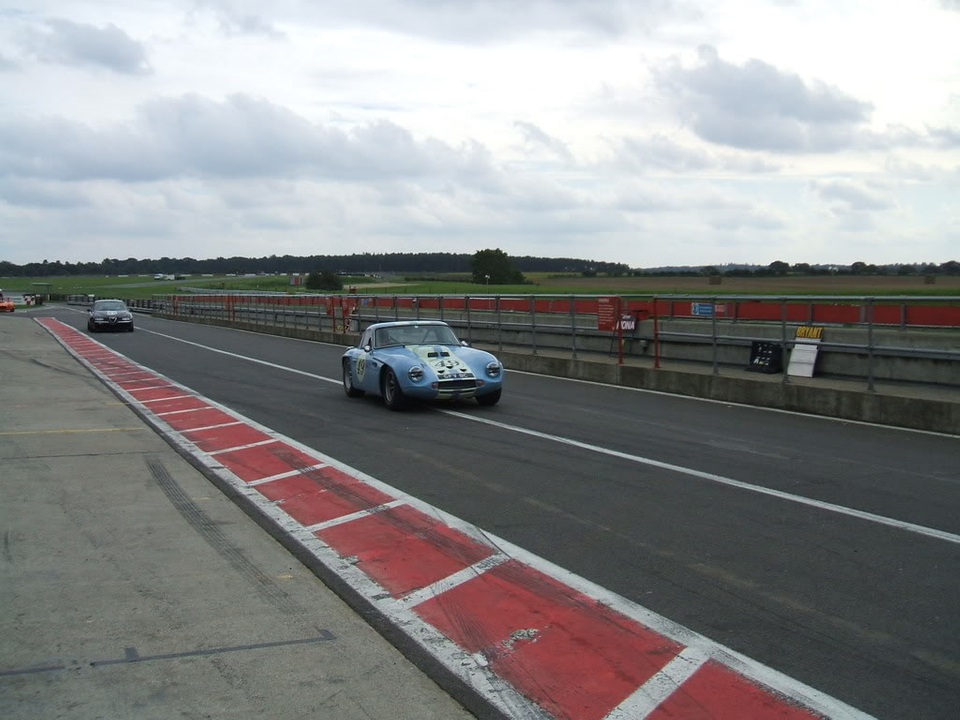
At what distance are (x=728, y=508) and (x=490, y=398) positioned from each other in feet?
24.6

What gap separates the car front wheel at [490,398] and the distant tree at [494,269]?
217 ft

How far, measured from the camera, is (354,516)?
7996 millimetres

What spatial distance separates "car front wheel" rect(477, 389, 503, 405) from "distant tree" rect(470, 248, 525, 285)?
66.2 meters

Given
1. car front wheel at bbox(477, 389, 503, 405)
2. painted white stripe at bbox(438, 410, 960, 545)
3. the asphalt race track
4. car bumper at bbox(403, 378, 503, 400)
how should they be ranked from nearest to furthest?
the asphalt race track → painted white stripe at bbox(438, 410, 960, 545) → car bumper at bbox(403, 378, 503, 400) → car front wheel at bbox(477, 389, 503, 405)

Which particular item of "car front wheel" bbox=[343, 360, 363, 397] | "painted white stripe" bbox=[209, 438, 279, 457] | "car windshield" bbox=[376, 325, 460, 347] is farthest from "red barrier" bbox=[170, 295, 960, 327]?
"painted white stripe" bbox=[209, 438, 279, 457]

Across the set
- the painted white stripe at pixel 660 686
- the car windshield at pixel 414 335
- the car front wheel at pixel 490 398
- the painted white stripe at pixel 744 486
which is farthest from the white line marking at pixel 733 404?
the painted white stripe at pixel 660 686

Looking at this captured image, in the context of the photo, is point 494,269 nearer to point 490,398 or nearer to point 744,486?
point 490,398

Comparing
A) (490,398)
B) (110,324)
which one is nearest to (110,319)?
(110,324)

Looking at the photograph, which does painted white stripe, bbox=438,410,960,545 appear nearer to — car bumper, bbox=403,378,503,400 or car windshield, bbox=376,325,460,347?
car bumper, bbox=403,378,503,400

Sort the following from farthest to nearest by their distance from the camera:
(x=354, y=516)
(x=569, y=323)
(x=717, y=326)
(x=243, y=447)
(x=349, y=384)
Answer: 1. (x=569, y=323)
2. (x=717, y=326)
3. (x=349, y=384)
4. (x=243, y=447)
5. (x=354, y=516)

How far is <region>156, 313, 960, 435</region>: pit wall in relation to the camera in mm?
12641

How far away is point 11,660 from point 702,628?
3522 millimetres

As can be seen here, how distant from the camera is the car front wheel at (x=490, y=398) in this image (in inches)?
596

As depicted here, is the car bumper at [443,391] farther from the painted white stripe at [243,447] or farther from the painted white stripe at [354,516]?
the painted white stripe at [354,516]
